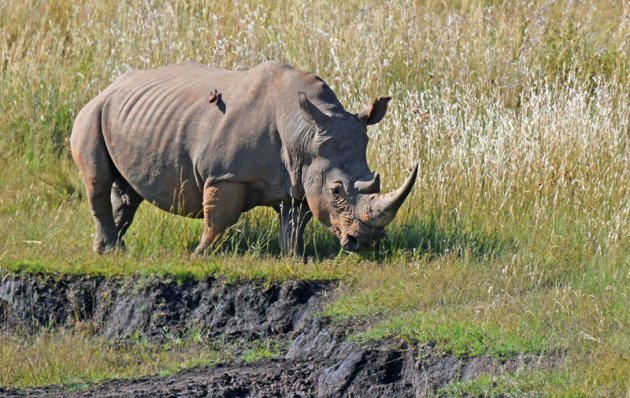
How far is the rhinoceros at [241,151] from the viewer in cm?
966

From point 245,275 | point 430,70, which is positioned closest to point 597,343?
point 245,275

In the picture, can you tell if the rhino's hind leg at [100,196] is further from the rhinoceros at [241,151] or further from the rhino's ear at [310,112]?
the rhino's ear at [310,112]

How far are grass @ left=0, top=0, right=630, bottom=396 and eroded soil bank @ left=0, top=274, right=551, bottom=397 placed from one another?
143mm

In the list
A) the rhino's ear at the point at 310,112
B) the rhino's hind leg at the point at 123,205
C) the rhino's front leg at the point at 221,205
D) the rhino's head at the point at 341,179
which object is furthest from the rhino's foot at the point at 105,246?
the rhino's ear at the point at 310,112

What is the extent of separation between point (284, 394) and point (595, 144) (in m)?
4.82

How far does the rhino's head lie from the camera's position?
9.58 metres

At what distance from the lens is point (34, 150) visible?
13.2m

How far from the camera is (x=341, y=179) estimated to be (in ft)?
31.6

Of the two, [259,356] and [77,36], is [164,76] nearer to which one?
[259,356]

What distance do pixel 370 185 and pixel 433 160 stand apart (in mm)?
2181

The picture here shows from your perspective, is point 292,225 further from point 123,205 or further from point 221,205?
point 123,205

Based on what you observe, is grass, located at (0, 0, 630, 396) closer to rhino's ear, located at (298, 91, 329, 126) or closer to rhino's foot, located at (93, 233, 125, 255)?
rhino's foot, located at (93, 233, 125, 255)

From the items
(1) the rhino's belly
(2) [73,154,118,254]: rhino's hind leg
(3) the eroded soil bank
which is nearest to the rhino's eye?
(3) the eroded soil bank

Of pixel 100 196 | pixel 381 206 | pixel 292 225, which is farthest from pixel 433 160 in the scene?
pixel 100 196
